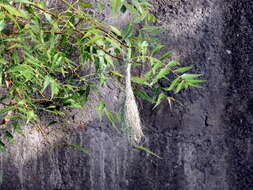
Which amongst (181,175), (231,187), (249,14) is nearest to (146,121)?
(181,175)

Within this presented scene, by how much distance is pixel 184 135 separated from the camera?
6.95ft

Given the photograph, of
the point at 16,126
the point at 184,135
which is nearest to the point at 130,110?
the point at 16,126

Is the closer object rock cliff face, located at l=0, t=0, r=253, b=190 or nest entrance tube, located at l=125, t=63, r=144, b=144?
nest entrance tube, located at l=125, t=63, r=144, b=144

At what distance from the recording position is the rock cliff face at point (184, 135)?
204 cm

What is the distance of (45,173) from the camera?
2197 millimetres

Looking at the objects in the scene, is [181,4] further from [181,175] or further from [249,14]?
[181,175]

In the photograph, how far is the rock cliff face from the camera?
2037 millimetres

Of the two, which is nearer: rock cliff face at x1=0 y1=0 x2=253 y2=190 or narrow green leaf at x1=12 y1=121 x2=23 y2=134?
narrow green leaf at x1=12 y1=121 x2=23 y2=134

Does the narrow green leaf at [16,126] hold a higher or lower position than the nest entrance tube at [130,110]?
lower

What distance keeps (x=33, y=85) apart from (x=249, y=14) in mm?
1116

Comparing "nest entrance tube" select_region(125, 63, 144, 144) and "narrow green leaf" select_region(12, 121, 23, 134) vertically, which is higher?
"nest entrance tube" select_region(125, 63, 144, 144)

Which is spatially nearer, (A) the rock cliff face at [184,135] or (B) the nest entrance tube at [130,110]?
(B) the nest entrance tube at [130,110]

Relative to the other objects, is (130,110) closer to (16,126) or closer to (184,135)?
(16,126)

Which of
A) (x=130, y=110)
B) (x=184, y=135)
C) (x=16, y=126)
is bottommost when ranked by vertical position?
(x=184, y=135)
